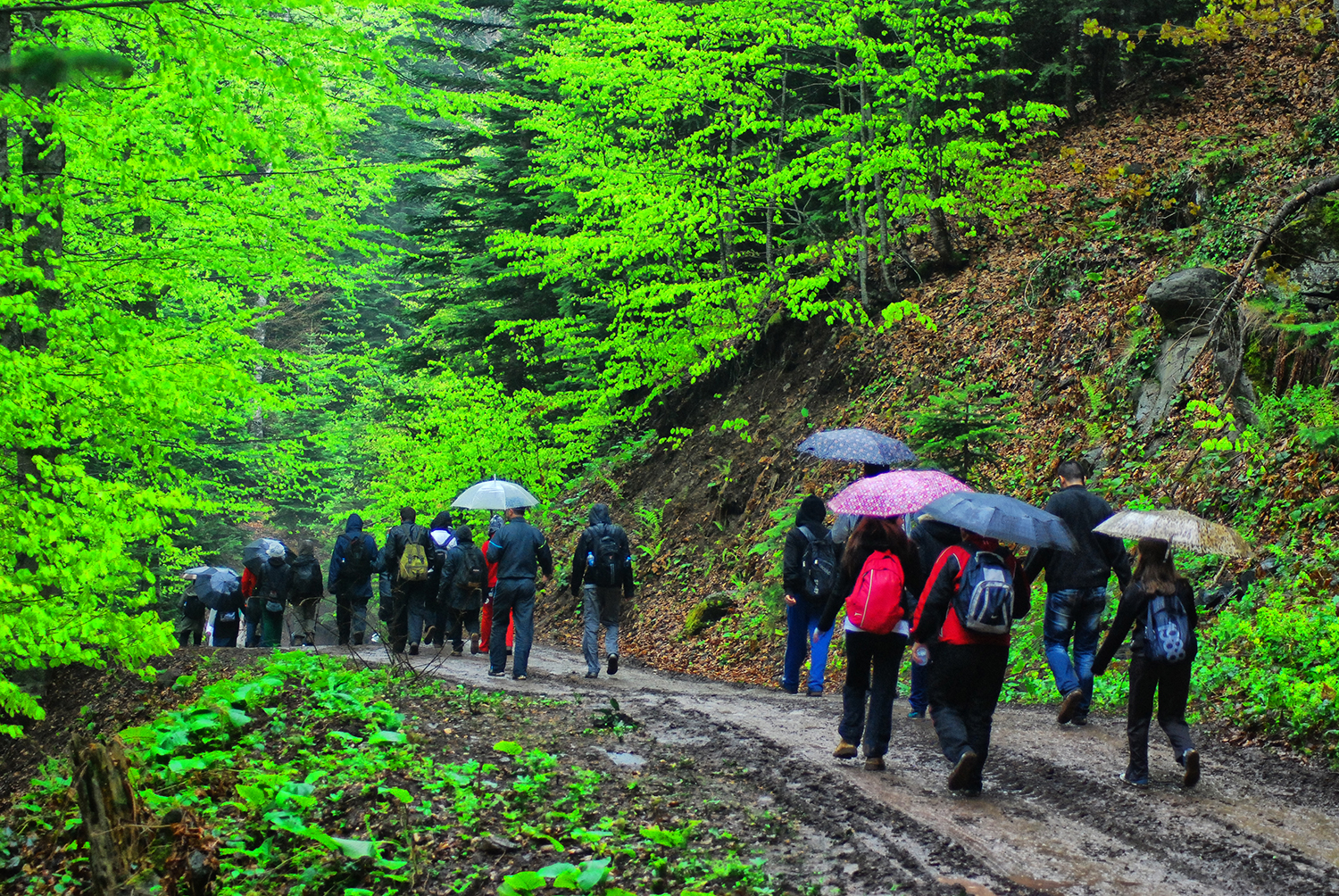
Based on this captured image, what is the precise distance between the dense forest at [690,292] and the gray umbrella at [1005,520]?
246 cm

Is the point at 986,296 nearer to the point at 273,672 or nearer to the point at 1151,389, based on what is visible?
the point at 1151,389

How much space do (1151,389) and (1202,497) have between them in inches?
87.7

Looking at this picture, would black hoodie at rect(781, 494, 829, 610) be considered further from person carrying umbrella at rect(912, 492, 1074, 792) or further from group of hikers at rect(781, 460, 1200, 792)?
person carrying umbrella at rect(912, 492, 1074, 792)

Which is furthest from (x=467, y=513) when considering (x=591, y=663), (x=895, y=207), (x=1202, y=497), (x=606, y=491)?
(x=1202, y=497)

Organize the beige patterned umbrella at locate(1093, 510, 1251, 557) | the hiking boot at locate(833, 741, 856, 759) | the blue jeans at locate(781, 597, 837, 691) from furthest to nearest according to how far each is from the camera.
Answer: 1. the blue jeans at locate(781, 597, 837, 691)
2. the hiking boot at locate(833, 741, 856, 759)
3. the beige patterned umbrella at locate(1093, 510, 1251, 557)

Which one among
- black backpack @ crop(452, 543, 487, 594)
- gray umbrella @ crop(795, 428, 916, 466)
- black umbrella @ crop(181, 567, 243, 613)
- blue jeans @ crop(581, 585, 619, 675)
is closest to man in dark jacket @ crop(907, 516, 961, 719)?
gray umbrella @ crop(795, 428, 916, 466)

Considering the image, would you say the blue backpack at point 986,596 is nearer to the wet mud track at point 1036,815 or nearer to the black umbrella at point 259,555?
the wet mud track at point 1036,815

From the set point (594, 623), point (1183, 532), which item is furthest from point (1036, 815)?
point (594, 623)

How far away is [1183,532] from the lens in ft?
20.6

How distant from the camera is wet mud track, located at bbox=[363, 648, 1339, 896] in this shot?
15.1 feet

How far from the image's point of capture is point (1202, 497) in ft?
33.8

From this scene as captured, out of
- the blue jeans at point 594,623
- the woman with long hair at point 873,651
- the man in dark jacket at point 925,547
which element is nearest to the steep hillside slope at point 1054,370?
the blue jeans at point 594,623

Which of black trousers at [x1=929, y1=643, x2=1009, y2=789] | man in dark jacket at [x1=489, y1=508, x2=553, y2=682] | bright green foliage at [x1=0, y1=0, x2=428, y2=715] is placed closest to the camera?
black trousers at [x1=929, y1=643, x2=1009, y2=789]

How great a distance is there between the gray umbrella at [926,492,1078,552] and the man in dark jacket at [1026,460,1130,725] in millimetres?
1958
